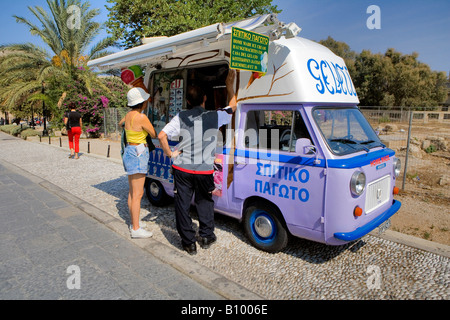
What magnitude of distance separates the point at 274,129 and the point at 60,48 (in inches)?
776

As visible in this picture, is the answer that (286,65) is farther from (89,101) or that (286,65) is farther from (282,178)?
(89,101)

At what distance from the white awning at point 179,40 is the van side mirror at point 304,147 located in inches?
54.9

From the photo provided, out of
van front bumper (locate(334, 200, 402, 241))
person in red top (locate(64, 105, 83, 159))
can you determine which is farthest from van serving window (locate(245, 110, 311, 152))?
person in red top (locate(64, 105, 83, 159))

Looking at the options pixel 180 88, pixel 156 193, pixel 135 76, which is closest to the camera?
pixel 180 88

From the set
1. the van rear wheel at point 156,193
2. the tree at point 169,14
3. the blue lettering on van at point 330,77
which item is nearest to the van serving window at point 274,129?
the blue lettering on van at point 330,77

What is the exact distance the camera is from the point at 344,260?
12.7 ft

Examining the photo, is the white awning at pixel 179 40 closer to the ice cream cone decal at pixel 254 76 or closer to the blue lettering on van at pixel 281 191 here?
the ice cream cone decal at pixel 254 76

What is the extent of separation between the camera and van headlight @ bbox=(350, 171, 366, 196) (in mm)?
3246

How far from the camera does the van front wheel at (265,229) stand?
12.6 feet

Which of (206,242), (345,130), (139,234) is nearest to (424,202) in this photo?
(345,130)

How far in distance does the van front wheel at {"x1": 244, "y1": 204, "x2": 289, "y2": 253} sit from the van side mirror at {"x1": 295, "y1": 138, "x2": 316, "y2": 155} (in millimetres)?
906

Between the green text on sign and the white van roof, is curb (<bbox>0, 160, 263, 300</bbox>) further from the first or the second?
the green text on sign

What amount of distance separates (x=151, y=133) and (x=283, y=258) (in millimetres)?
2450

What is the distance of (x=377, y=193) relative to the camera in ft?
12.3
